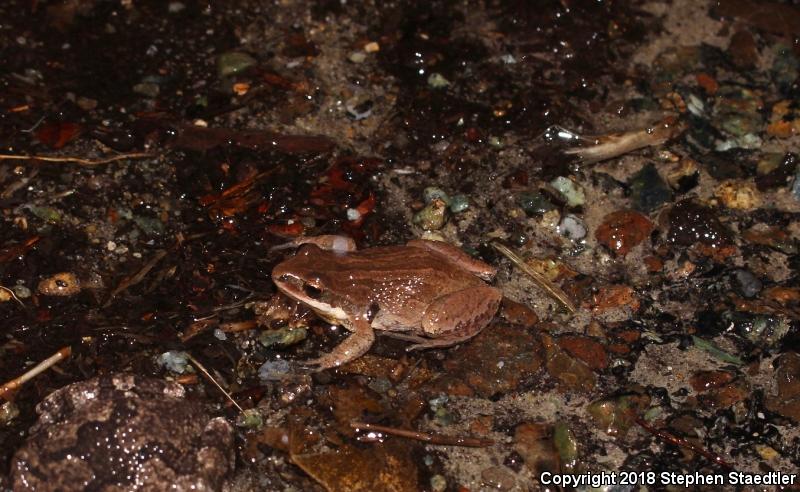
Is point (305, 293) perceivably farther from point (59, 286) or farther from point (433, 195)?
point (59, 286)

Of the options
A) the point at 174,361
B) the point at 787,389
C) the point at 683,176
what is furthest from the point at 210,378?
the point at 683,176

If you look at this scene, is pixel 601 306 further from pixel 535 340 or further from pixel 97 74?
pixel 97 74

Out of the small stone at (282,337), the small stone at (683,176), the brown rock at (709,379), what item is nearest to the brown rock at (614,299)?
the brown rock at (709,379)

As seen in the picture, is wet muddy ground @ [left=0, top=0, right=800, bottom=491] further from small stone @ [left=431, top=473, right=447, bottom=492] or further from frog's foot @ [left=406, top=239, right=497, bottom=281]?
frog's foot @ [left=406, top=239, right=497, bottom=281]

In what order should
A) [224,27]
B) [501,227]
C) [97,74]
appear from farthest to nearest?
1. [224,27]
2. [97,74]
3. [501,227]

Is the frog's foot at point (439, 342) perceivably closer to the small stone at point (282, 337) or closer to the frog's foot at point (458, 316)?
the frog's foot at point (458, 316)

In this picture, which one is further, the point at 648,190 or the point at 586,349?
the point at 648,190

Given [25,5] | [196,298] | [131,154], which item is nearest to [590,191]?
[196,298]

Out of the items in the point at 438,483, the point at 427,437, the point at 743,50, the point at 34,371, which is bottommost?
the point at 438,483
